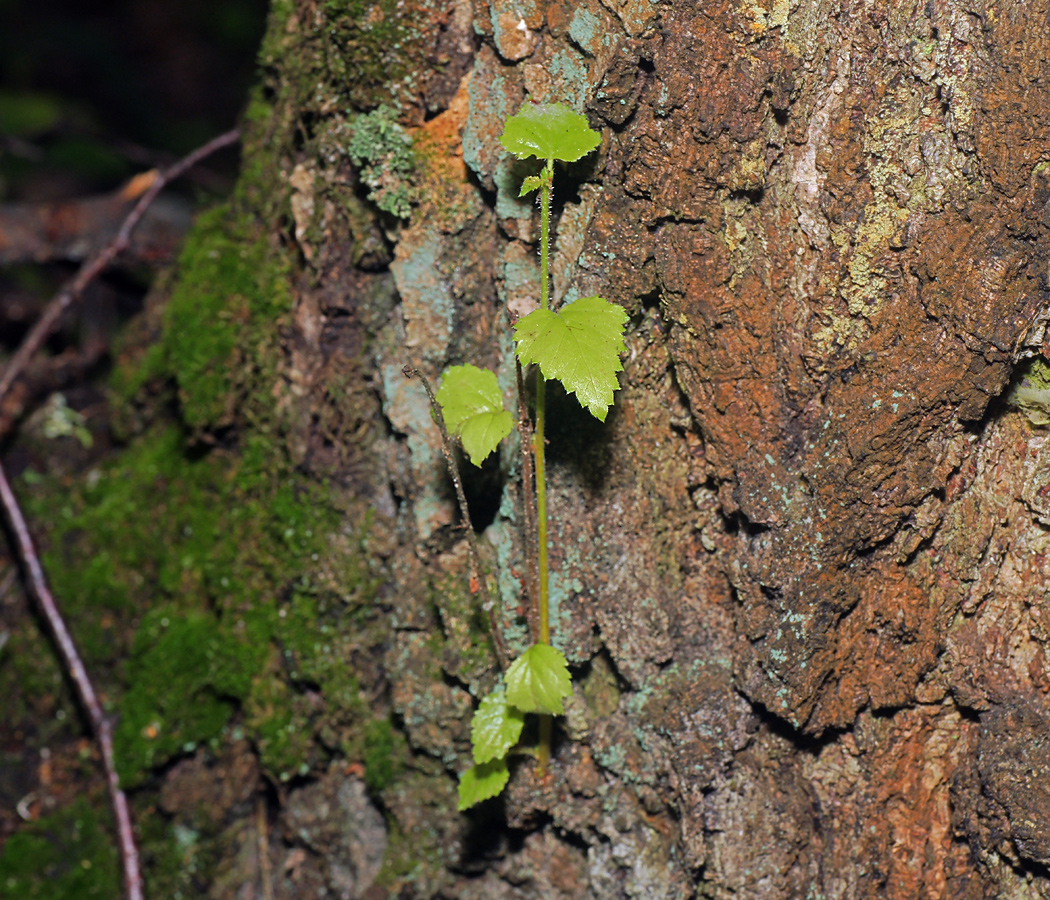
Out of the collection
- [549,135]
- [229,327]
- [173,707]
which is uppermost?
[229,327]

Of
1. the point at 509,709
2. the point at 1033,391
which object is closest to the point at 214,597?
the point at 509,709

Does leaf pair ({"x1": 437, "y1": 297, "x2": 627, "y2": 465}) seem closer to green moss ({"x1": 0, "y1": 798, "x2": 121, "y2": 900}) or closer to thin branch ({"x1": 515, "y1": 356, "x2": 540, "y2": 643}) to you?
thin branch ({"x1": 515, "y1": 356, "x2": 540, "y2": 643})

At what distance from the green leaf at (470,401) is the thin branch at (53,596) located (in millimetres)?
1660

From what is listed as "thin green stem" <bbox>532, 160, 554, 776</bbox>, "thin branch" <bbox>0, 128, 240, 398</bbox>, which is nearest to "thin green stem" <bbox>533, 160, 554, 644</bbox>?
"thin green stem" <bbox>532, 160, 554, 776</bbox>

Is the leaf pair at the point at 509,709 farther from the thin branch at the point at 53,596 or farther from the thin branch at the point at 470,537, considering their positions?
the thin branch at the point at 53,596

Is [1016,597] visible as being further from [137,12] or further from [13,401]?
[137,12]

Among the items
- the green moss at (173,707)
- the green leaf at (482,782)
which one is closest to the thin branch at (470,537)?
the green leaf at (482,782)

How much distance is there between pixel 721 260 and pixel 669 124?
0.99ft

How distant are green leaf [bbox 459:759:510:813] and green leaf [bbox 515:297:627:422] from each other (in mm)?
956

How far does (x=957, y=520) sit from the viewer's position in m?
1.75

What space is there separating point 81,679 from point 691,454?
2.16m

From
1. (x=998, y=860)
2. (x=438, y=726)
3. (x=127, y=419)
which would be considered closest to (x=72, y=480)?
(x=127, y=419)

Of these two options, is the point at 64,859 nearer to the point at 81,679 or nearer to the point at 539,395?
the point at 81,679

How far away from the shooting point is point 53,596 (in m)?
2.78
